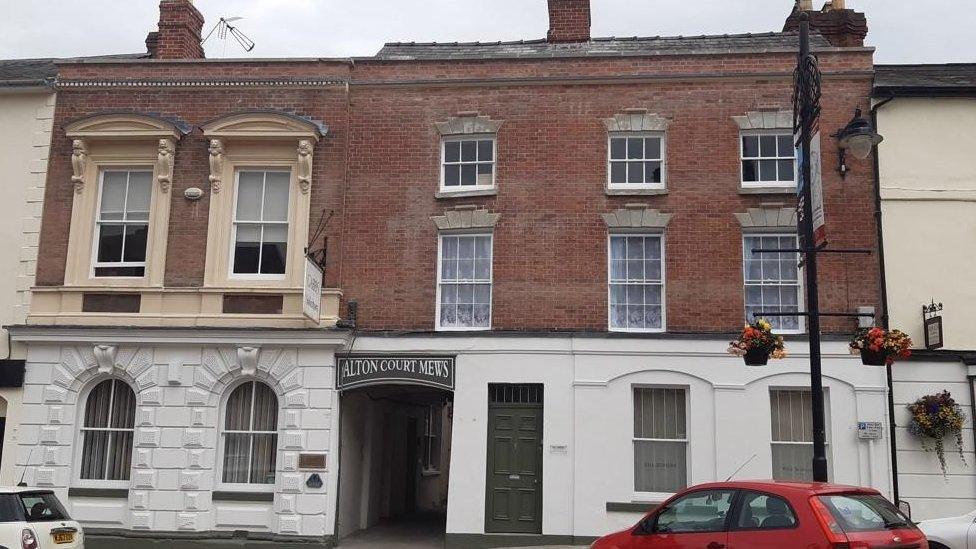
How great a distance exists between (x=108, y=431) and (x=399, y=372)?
218 inches

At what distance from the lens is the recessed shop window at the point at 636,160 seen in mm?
16656

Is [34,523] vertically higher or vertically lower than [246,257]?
lower

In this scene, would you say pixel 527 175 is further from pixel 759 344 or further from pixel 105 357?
pixel 105 357

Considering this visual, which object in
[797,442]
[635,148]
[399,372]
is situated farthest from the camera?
[635,148]

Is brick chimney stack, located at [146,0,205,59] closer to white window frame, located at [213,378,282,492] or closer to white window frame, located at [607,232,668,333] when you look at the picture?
white window frame, located at [213,378,282,492]

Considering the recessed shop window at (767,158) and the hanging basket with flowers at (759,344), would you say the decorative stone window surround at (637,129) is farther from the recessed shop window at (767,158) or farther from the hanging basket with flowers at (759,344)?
the hanging basket with flowers at (759,344)

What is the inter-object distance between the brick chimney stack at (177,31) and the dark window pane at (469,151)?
654 cm

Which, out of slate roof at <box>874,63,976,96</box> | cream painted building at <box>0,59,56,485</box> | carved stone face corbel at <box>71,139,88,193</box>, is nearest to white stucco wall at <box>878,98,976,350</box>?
slate roof at <box>874,63,976,96</box>

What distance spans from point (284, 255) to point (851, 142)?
10.2m

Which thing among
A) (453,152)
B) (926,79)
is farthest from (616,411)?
(926,79)

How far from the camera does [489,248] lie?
16.8 metres

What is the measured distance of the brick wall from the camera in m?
16.1

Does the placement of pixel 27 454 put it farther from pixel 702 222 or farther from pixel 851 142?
pixel 851 142

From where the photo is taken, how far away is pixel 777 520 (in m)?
8.78
